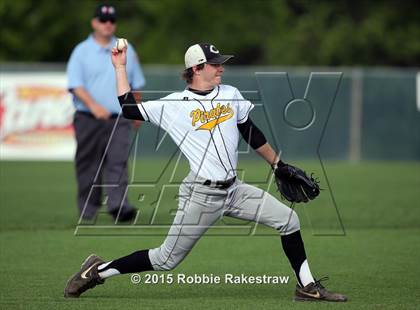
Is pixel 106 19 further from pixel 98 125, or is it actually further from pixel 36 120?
pixel 36 120

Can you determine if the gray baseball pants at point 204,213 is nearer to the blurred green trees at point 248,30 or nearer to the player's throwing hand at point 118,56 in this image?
the player's throwing hand at point 118,56

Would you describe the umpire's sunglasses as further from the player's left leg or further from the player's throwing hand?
the player's left leg

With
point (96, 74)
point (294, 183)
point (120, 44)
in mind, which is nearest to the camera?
point (120, 44)

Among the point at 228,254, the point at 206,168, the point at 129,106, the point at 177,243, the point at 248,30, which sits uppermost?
the point at 129,106

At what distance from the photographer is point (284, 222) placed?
7.11 meters

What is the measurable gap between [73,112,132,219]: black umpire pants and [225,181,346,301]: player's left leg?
A: 4.67 metres

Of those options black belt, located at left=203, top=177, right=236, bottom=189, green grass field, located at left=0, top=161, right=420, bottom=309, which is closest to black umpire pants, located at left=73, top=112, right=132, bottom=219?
green grass field, located at left=0, top=161, right=420, bottom=309

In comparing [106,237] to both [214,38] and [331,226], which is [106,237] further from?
[214,38]

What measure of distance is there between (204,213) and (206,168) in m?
0.32

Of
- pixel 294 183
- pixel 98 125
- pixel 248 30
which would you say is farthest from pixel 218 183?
pixel 248 30

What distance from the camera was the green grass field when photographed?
7.21 meters

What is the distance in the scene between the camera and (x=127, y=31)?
35.8 m

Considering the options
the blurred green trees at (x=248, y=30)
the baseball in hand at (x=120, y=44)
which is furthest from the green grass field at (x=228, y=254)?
the blurred green trees at (x=248, y=30)

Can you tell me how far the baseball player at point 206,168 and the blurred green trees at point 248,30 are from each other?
81.5 feet
